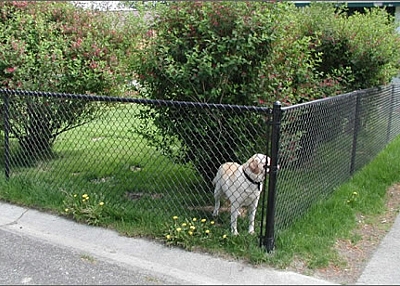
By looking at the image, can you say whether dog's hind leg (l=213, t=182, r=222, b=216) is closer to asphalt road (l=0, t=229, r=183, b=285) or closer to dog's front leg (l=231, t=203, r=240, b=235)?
dog's front leg (l=231, t=203, r=240, b=235)

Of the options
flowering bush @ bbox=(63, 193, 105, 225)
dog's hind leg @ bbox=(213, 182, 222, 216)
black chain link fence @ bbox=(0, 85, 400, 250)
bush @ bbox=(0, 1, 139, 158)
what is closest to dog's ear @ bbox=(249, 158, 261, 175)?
black chain link fence @ bbox=(0, 85, 400, 250)

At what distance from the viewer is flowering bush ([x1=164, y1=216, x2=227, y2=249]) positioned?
347 centimetres

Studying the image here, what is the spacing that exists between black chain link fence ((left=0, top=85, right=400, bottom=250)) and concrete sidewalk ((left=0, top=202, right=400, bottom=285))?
0.38 metres

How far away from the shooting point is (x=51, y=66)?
532 centimetres

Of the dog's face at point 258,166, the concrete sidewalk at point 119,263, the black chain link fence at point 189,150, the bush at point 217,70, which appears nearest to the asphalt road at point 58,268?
the concrete sidewalk at point 119,263

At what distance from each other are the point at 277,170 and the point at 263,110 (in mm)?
475

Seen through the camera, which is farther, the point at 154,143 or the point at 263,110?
the point at 154,143

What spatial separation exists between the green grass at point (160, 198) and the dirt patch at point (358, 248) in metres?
0.07

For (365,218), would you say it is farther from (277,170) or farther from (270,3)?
(270,3)

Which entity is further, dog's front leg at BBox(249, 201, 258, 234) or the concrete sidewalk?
dog's front leg at BBox(249, 201, 258, 234)

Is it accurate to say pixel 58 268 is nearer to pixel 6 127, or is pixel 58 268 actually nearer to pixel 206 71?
pixel 206 71

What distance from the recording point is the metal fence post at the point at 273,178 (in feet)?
10.4

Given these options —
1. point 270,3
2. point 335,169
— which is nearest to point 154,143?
point 270,3

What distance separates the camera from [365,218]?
426 cm
